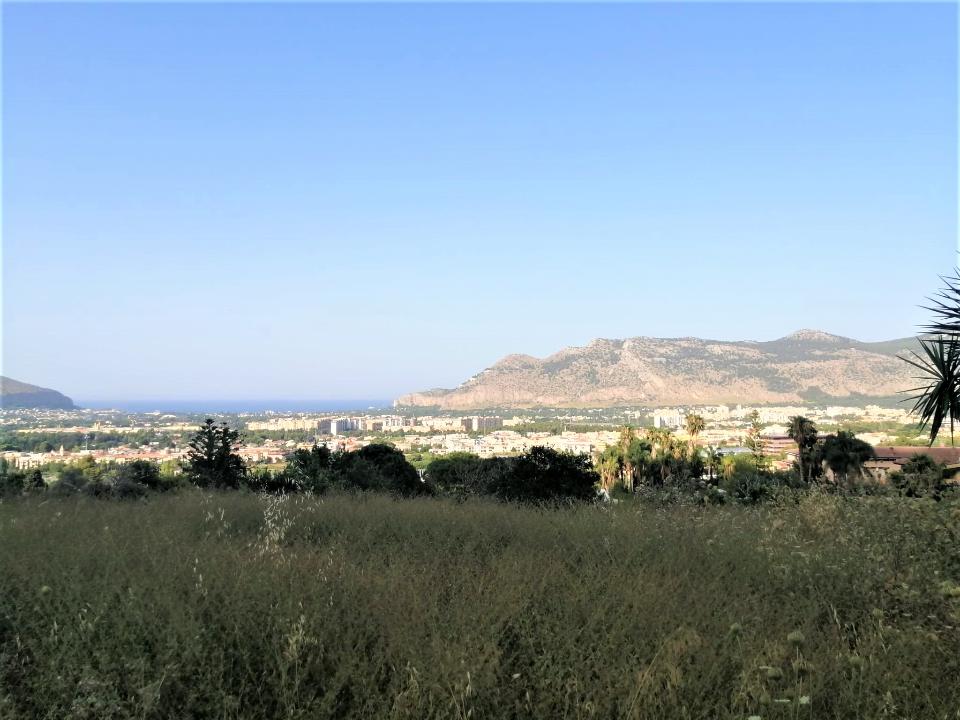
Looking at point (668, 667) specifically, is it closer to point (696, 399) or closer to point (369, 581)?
point (369, 581)

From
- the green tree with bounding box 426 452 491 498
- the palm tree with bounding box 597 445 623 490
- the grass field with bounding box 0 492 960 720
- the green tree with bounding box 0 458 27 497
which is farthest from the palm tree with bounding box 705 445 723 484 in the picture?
the green tree with bounding box 0 458 27 497

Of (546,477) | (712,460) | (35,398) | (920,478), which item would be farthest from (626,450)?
(35,398)

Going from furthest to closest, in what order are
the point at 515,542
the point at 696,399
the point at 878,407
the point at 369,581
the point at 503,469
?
the point at 696,399, the point at 878,407, the point at 503,469, the point at 515,542, the point at 369,581

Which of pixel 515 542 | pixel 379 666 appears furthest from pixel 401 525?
pixel 379 666

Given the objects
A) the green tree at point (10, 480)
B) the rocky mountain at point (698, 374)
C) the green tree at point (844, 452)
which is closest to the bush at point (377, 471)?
the green tree at point (10, 480)

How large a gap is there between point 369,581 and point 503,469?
39.6ft

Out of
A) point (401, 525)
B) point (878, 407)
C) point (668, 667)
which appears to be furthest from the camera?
point (878, 407)

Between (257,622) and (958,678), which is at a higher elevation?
(257,622)

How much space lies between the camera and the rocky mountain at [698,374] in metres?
112

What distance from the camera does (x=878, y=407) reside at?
96.6 metres

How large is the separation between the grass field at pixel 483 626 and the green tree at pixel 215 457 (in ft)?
24.3

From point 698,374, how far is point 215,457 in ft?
367

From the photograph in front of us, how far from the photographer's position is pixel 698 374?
119000 mm

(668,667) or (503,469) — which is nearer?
(668,667)
